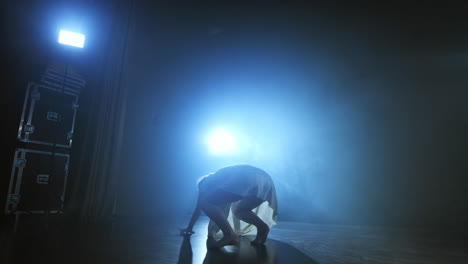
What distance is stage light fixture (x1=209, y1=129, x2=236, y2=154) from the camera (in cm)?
396

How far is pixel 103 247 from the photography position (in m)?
1.48

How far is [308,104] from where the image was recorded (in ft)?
13.3

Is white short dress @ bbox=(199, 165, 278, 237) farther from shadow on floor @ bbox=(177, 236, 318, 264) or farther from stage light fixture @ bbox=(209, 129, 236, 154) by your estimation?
stage light fixture @ bbox=(209, 129, 236, 154)

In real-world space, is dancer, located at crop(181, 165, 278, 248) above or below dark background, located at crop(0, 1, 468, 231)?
below

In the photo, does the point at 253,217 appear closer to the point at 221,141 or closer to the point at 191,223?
the point at 191,223

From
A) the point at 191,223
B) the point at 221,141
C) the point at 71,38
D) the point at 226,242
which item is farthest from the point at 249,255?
the point at 71,38

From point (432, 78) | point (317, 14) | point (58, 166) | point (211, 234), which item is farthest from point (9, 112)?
point (432, 78)

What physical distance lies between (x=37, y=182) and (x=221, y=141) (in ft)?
7.54

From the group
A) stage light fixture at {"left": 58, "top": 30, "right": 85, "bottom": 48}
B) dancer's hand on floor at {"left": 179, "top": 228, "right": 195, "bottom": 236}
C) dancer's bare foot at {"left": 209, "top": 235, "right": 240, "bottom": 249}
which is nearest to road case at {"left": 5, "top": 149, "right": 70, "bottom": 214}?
stage light fixture at {"left": 58, "top": 30, "right": 85, "bottom": 48}

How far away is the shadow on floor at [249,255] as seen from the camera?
4.38 ft

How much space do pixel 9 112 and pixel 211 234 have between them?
2.33 meters

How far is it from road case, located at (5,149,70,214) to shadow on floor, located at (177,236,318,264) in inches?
67.0

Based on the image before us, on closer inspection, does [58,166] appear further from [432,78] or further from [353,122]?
[432,78]

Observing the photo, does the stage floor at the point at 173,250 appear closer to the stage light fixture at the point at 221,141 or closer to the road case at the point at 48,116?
the road case at the point at 48,116
